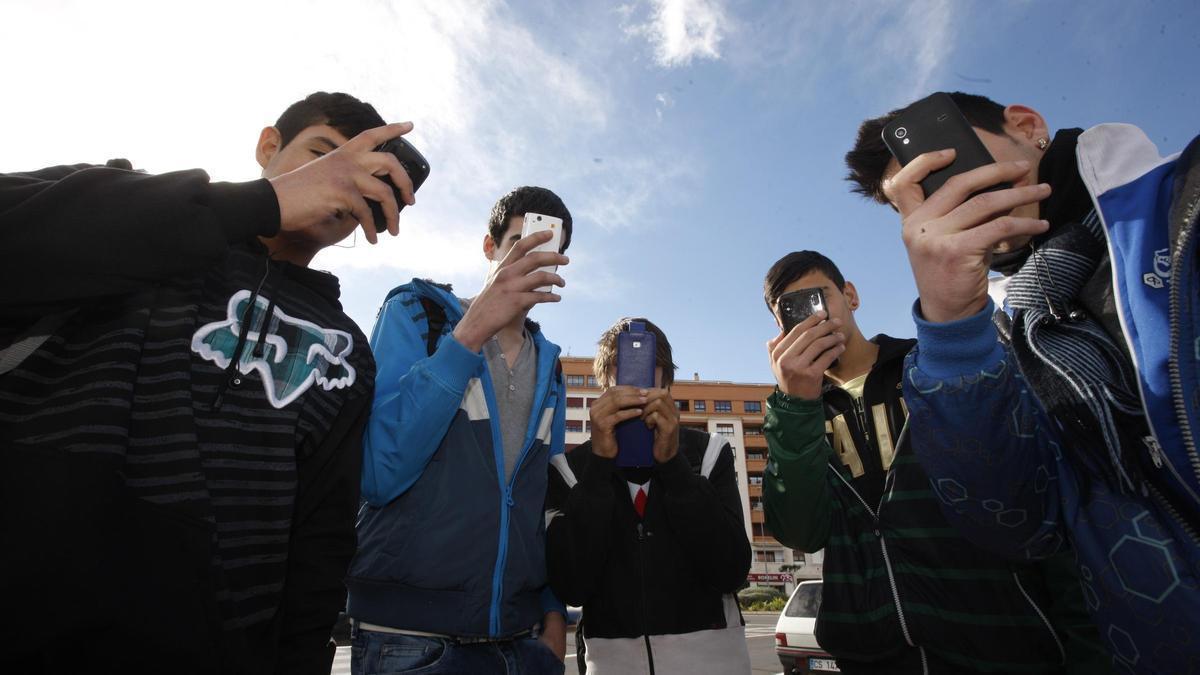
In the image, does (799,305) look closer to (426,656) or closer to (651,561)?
(651,561)

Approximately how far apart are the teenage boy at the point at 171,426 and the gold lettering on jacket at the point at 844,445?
209 centimetres

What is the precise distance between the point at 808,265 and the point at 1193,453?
2.23 meters

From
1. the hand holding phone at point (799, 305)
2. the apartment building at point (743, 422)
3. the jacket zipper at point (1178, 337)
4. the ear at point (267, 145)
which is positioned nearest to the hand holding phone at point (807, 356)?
the hand holding phone at point (799, 305)

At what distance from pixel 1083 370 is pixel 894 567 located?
1.23 meters

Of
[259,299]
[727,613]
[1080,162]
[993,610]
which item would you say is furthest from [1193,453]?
[259,299]

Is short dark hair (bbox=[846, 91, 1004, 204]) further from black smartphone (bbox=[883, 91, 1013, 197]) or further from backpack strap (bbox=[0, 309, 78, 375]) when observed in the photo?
backpack strap (bbox=[0, 309, 78, 375])

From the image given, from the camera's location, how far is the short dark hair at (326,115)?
6.46 ft

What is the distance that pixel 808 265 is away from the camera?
10.4 ft

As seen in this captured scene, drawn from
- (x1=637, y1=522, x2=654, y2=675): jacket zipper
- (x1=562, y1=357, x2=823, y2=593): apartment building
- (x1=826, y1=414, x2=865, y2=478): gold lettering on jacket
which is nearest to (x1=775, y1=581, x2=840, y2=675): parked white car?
(x1=826, y1=414, x2=865, y2=478): gold lettering on jacket

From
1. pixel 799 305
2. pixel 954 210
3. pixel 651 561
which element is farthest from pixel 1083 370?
pixel 651 561

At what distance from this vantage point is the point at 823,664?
24.0 ft

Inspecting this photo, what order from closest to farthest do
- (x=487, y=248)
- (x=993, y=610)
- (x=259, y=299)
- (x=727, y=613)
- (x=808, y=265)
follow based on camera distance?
(x=259, y=299) → (x=993, y=610) → (x=727, y=613) → (x=487, y=248) → (x=808, y=265)

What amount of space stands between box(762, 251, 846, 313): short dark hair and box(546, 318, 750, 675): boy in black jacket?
1.16 meters

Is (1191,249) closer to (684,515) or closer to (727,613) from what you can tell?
(684,515)
